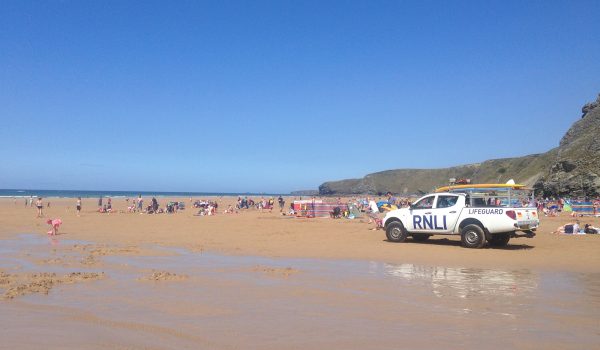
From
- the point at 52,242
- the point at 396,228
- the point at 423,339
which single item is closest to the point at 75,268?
the point at 52,242

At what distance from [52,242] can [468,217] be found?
1348cm

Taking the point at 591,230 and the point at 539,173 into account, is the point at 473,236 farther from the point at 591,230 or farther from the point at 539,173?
the point at 539,173

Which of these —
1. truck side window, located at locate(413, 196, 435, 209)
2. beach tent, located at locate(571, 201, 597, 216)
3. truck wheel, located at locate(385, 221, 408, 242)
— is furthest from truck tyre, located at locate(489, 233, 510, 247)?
beach tent, located at locate(571, 201, 597, 216)

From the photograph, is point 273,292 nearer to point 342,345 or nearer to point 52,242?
point 342,345

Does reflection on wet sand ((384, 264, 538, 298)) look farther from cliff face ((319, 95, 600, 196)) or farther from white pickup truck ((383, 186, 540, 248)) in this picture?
cliff face ((319, 95, 600, 196))

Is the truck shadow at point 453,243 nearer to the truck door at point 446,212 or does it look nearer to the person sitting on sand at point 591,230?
the truck door at point 446,212

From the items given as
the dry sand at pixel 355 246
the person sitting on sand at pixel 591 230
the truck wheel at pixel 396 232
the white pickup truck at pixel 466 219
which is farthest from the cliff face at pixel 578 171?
the truck wheel at pixel 396 232

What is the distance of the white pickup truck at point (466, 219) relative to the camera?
48.6 ft

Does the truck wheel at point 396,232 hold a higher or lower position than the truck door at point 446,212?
lower

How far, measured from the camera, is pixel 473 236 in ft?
49.7

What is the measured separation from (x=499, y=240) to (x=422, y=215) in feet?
8.21

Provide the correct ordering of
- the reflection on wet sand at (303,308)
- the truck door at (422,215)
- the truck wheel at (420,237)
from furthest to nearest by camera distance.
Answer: the truck wheel at (420,237)
the truck door at (422,215)
the reflection on wet sand at (303,308)

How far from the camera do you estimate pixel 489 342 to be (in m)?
5.32

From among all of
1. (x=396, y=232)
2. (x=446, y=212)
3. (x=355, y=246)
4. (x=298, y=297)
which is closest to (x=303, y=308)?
(x=298, y=297)
